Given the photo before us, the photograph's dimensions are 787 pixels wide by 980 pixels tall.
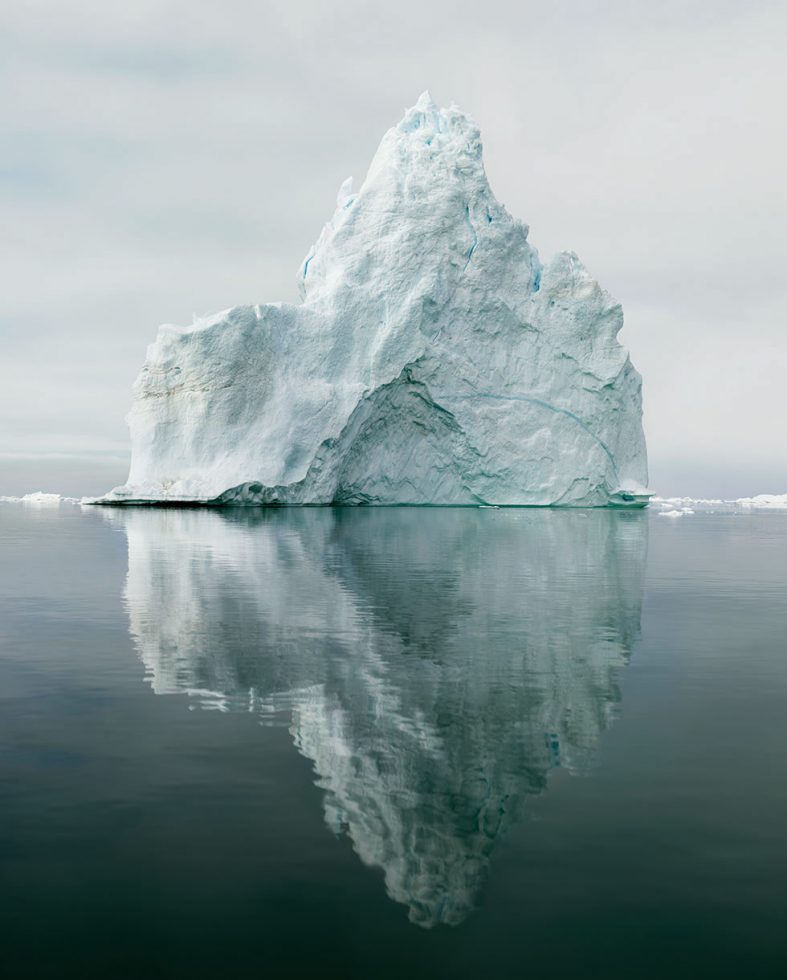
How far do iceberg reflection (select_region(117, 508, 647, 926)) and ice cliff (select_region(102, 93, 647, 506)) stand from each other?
17.2 m

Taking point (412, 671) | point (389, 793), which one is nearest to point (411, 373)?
point (412, 671)

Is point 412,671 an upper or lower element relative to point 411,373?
lower

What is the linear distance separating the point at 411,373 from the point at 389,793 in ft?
96.4

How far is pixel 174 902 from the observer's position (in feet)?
8.29

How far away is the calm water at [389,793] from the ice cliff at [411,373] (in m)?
22.2

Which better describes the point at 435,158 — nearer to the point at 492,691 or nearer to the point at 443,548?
the point at 443,548

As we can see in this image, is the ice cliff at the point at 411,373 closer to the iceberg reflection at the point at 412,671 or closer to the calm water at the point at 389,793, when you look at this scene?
the iceberg reflection at the point at 412,671

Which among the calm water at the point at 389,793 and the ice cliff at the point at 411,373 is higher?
the ice cliff at the point at 411,373

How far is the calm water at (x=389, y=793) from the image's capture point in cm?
237

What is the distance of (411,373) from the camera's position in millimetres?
32219

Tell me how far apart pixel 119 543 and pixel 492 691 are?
1226cm

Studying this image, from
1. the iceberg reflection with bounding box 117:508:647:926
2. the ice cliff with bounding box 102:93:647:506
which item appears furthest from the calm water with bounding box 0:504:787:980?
the ice cliff with bounding box 102:93:647:506

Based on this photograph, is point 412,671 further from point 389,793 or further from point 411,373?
point 411,373

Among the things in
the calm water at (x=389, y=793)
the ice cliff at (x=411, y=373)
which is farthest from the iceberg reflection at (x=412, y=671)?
the ice cliff at (x=411, y=373)
